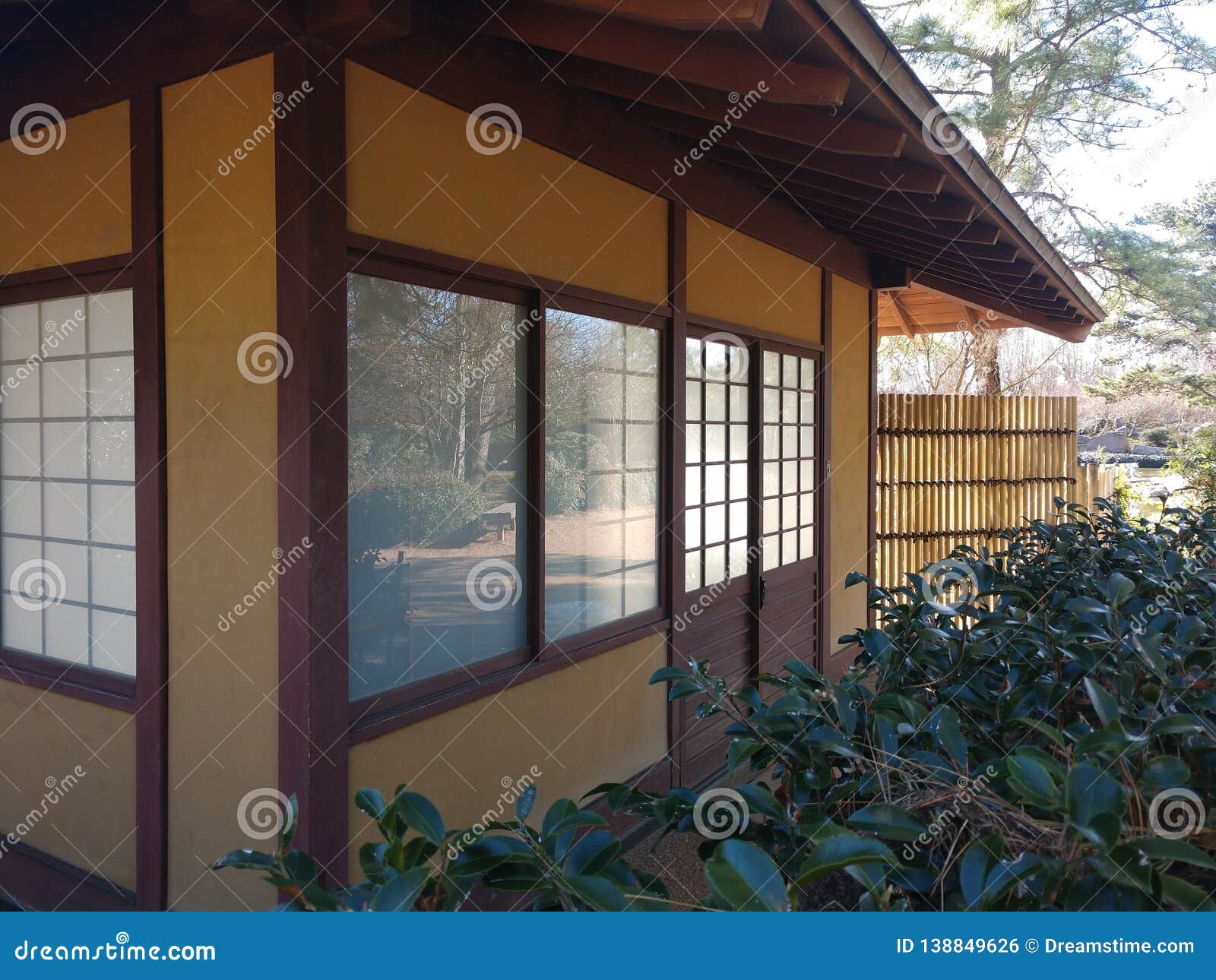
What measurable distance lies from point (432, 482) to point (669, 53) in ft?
4.69

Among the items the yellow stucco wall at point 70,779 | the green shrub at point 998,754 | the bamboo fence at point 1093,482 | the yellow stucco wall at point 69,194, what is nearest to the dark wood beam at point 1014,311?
the bamboo fence at point 1093,482

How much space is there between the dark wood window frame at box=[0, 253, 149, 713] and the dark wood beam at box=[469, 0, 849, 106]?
1.39 m

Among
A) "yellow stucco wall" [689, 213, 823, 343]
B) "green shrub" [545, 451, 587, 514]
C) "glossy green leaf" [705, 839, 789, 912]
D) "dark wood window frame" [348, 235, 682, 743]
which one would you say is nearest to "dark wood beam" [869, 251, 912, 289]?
"yellow stucco wall" [689, 213, 823, 343]

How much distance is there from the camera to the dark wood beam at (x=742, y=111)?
10.3ft

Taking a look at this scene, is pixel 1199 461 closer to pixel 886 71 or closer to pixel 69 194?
pixel 886 71

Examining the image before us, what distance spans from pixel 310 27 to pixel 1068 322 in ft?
A: 22.4

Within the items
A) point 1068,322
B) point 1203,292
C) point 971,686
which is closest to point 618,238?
point 971,686

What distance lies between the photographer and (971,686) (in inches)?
73.4

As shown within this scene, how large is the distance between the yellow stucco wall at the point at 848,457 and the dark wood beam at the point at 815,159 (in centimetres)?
243

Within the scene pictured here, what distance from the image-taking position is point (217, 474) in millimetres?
2676

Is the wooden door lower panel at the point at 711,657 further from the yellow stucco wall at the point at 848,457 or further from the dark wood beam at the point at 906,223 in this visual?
the dark wood beam at the point at 906,223

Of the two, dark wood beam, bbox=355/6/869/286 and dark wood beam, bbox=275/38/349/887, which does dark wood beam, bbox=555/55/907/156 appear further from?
dark wood beam, bbox=275/38/349/887

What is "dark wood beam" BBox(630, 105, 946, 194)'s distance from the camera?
366 centimetres
